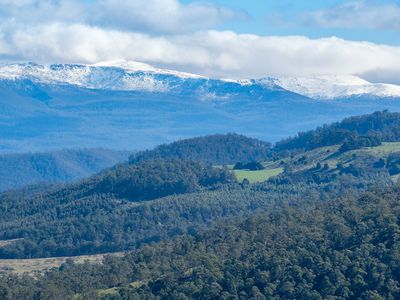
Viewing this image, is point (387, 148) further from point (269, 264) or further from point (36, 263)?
point (269, 264)

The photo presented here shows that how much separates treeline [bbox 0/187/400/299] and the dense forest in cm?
14

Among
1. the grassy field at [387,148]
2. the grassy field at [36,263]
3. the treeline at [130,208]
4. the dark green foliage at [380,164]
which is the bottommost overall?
the grassy field at [36,263]

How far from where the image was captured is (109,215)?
16362 centimetres

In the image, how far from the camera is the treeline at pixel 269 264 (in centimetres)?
8688

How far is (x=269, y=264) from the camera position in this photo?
93.2 metres

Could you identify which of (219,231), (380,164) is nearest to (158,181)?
(380,164)

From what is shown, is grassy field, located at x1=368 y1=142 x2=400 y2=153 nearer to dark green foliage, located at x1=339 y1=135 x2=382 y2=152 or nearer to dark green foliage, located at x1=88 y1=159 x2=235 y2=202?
dark green foliage, located at x1=339 y1=135 x2=382 y2=152

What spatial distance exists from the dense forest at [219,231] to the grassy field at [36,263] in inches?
148

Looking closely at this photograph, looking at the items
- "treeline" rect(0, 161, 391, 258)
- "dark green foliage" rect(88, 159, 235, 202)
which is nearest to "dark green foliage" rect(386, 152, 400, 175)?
"treeline" rect(0, 161, 391, 258)

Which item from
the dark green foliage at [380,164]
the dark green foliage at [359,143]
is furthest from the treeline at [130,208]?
the dark green foliage at [359,143]

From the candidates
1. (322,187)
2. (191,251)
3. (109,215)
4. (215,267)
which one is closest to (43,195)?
(109,215)

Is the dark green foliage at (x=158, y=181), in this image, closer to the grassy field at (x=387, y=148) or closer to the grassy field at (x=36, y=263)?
the grassy field at (x=387, y=148)

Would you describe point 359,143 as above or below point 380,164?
above

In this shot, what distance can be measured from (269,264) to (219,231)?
2451 centimetres
